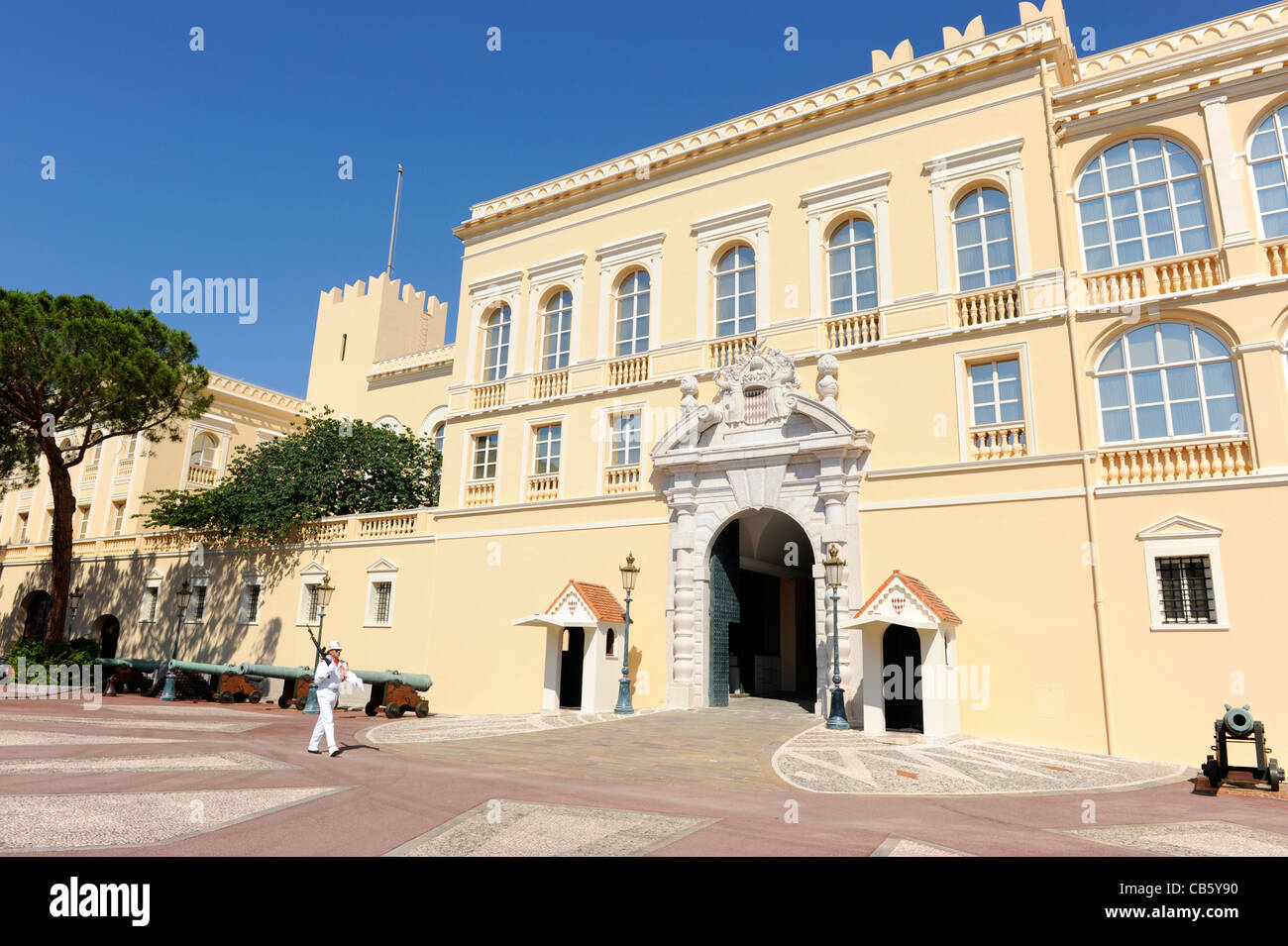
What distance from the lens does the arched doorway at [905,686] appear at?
14.4 meters

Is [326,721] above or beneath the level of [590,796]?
above

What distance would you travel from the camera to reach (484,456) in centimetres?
2253

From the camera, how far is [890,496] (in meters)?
16.2

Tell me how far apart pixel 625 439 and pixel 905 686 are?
8923 mm

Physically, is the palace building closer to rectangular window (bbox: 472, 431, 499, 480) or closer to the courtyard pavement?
rectangular window (bbox: 472, 431, 499, 480)

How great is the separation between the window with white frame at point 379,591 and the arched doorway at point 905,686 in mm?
14332

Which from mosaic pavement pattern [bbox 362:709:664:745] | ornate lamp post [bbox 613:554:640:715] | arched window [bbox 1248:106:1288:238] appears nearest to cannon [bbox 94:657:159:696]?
mosaic pavement pattern [bbox 362:709:664:745]

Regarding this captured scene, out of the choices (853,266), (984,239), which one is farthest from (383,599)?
(984,239)

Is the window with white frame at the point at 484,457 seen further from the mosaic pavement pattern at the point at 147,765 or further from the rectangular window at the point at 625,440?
the mosaic pavement pattern at the point at 147,765

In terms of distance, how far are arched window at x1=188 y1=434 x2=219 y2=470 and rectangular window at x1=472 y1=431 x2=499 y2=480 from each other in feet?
58.4

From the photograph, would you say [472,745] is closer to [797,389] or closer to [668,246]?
[797,389]

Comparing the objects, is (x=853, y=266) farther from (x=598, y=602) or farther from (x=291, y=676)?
(x=291, y=676)

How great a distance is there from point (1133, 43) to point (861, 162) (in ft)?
18.6
